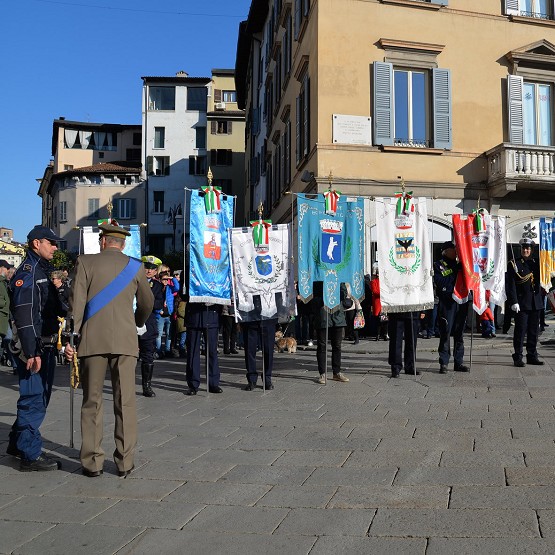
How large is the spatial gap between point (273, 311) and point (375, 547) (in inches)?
242

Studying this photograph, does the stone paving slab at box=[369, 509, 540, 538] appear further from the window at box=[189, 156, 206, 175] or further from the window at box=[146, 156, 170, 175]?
the window at box=[146, 156, 170, 175]

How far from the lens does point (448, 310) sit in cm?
1047

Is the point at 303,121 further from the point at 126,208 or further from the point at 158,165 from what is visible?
the point at 126,208

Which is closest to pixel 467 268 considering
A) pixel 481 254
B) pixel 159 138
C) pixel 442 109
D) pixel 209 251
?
pixel 481 254

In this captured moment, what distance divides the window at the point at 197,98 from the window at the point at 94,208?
10982mm

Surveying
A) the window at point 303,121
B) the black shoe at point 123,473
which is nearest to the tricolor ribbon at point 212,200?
the black shoe at point 123,473

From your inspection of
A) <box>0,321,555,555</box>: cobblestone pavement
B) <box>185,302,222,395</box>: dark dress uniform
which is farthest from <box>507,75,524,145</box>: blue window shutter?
<box>185,302,222,395</box>: dark dress uniform

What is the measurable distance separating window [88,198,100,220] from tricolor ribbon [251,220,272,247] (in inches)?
1903

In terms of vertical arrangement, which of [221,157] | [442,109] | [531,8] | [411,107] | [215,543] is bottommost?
[215,543]

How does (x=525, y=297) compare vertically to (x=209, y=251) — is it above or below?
below

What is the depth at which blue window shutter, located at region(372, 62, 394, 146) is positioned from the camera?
18047 millimetres

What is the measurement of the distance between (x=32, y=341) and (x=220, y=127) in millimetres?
51222

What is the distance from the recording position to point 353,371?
1101 cm

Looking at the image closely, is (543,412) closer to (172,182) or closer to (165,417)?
(165,417)
